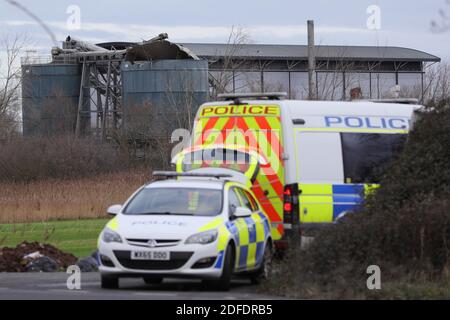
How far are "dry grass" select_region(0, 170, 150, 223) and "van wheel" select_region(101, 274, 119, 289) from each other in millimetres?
23559

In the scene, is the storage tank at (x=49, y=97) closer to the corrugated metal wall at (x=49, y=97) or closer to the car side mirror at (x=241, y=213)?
the corrugated metal wall at (x=49, y=97)

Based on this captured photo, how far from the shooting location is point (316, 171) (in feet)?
58.6

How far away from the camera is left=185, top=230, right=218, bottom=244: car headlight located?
14219 millimetres

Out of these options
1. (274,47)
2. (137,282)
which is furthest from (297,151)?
(274,47)

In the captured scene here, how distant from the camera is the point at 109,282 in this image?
14781mm

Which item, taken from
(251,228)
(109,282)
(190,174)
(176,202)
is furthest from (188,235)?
(190,174)

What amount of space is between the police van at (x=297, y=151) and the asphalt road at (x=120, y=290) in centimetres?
162

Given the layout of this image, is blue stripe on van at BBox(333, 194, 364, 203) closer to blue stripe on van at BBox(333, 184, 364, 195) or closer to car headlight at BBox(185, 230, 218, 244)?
blue stripe on van at BBox(333, 184, 364, 195)

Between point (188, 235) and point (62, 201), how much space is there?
26.5m

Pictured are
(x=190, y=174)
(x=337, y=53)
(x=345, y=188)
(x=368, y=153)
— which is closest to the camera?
(x=190, y=174)

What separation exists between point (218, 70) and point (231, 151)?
154 ft

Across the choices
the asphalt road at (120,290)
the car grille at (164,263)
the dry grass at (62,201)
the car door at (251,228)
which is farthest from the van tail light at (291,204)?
the dry grass at (62,201)

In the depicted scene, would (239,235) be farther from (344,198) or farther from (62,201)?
(62,201)
